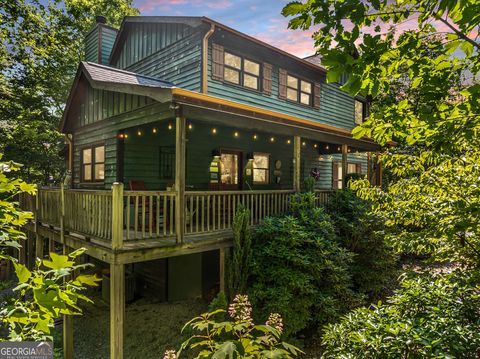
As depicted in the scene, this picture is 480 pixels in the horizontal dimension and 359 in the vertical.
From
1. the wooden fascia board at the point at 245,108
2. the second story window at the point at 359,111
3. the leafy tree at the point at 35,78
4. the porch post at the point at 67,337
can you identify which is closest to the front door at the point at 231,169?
the wooden fascia board at the point at 245,108

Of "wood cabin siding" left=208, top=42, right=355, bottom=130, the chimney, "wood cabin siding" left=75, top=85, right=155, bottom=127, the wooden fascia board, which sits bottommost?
the wooden fascia board

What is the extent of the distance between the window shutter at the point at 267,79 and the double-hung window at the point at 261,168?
2564mm

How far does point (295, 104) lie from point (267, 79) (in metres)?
2.02

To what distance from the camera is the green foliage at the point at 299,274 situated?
6031 mm

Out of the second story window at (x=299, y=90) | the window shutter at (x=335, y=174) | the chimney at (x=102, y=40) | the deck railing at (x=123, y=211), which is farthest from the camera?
the window shutter at (x=335, y=174)

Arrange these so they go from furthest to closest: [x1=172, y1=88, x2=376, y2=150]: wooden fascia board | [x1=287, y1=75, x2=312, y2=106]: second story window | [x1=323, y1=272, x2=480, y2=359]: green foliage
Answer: [x1=287, y1=75, x2=312, y2=106]: second story window
[x1=172, y1=88, x2=376, y2=150]: wooden fascia board
[x1=323, y1=272, x2=480, y2=359]: green foliage

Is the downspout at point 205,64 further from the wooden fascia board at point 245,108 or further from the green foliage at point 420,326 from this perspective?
the green foliage at point 420,326

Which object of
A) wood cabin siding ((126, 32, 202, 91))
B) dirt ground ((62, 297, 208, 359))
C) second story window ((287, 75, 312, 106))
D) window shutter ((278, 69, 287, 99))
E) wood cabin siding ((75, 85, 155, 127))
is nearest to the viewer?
dirt ground ((62, 297, 208, 359))

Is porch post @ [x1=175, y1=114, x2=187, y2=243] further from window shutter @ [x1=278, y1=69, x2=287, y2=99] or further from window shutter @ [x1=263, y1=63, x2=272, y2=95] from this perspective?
window shutter @ [x1=278, y1=69, x2=287, y2=99]

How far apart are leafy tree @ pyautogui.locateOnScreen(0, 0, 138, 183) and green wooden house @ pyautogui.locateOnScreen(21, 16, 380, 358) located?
15.2ft

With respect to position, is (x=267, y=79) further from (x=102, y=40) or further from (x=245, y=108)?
(x=102, y=40)

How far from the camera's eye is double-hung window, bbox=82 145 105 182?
10.4 m

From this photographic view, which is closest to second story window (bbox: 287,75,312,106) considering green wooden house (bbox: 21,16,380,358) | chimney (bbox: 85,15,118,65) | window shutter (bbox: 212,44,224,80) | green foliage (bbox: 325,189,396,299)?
green wooden house (bbox: 21,16,380,358)

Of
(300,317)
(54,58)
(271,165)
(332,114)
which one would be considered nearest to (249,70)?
(271,165)
